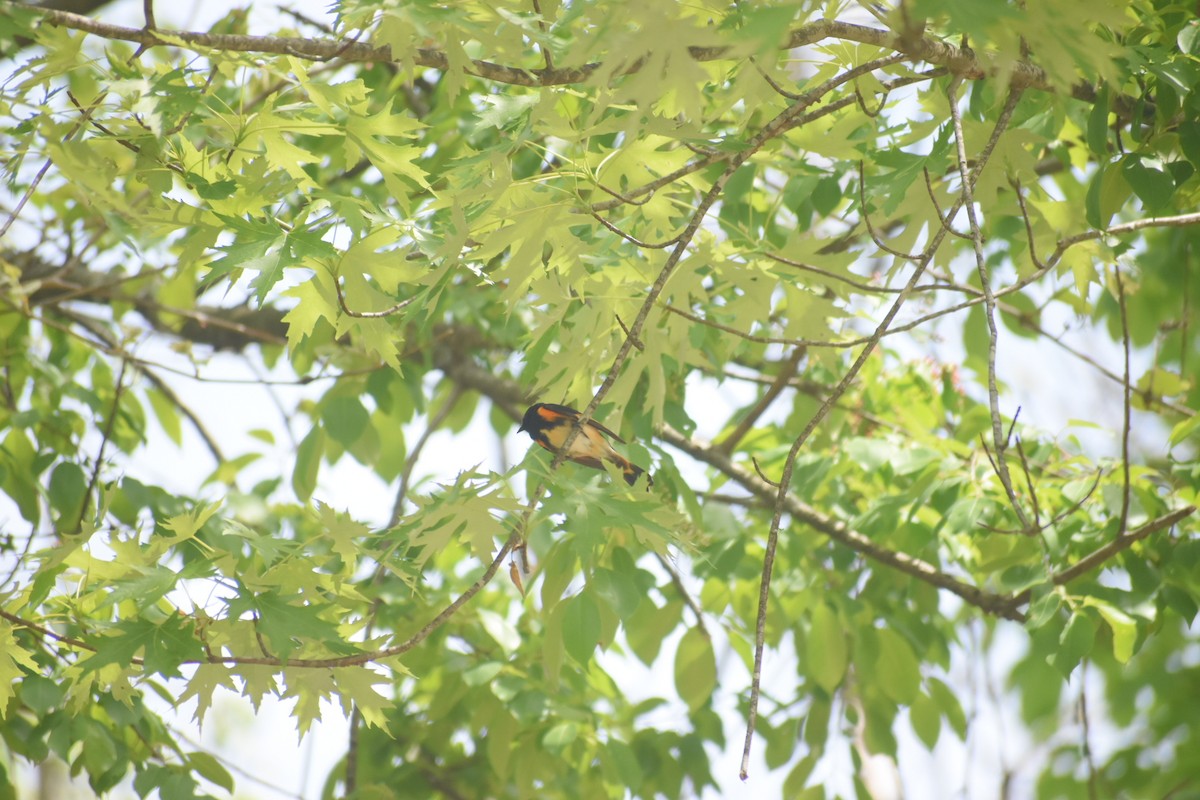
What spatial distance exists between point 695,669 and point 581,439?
1293 millimetres

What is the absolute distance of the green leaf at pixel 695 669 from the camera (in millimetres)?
3514

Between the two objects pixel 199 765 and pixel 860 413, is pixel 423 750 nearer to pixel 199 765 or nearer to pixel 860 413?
pixel 199 765

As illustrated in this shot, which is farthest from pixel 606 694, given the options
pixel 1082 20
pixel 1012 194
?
pixel 1082 20

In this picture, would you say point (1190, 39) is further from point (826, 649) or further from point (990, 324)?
Answer: point (826, 649)

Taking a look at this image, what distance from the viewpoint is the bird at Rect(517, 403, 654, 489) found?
2436 mm

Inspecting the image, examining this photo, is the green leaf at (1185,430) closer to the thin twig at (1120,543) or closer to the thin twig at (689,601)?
the thin twig at (1120,543)

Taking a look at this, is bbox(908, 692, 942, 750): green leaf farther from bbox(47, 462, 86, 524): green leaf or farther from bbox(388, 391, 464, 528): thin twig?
bbox(47, 462, 86, 524): green leaf

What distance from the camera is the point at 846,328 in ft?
12.1

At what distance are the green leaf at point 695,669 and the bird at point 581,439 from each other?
3.22 feet

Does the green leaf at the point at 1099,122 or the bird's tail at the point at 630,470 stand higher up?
the green leaf at the point at 1099,122

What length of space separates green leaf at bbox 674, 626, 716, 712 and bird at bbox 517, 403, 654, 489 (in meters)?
0.98

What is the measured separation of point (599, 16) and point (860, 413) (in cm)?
209

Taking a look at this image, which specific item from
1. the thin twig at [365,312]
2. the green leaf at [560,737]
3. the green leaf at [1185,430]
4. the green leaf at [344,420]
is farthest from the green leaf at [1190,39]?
the green leaf at [344,420]

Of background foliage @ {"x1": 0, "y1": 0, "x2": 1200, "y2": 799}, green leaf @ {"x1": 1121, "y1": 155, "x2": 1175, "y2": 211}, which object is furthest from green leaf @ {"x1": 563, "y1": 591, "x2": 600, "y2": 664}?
green leaf @ {"x1": 1121, "y1": 155, "x2": 1175, "y2": 211}
